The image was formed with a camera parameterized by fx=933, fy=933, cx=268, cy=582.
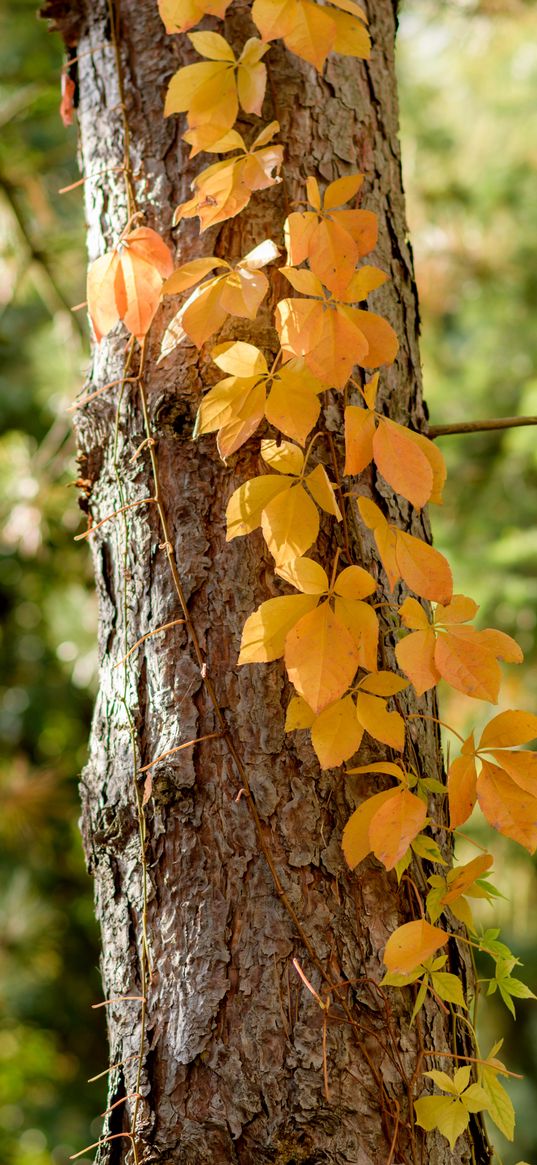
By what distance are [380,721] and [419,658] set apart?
0.06 m

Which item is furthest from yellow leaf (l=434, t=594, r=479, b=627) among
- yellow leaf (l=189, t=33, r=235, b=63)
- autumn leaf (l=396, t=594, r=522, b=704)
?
yellow leaf (l=189, t=33, r=235, b=63)

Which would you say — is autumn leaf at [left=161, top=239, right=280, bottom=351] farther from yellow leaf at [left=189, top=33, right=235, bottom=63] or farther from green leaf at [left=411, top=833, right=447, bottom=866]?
green leaf at [left=411, top=833, right=447, bottom=866]

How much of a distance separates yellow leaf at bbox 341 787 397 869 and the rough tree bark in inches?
1.1

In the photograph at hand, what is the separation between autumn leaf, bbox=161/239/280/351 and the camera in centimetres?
78

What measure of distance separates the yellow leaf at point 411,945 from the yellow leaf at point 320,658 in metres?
0.21

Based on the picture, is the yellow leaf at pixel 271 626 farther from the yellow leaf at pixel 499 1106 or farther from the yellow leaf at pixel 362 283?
the yellow leaf at pixel 499 1106

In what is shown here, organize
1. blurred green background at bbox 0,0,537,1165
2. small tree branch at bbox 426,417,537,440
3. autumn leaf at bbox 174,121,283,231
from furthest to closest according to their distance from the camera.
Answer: blurred green background at bbox 0,0,537,1165, small tree branch at bbox 426,417,537,440, autumn leaf at bbox 174,121,283,231

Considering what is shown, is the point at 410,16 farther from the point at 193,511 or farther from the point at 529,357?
the point at 193,511

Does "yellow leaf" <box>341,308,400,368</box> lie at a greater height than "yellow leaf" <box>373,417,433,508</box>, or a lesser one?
greater

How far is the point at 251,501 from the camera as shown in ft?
2.53

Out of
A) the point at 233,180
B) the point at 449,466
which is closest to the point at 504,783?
the point at 233,180

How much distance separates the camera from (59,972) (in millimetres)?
4539

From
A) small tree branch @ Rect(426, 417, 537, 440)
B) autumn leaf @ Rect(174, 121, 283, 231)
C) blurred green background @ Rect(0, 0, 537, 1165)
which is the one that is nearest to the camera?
autumn leaf @ Rect(174, 121, 283, 231)

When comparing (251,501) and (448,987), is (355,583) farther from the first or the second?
(448,987)
